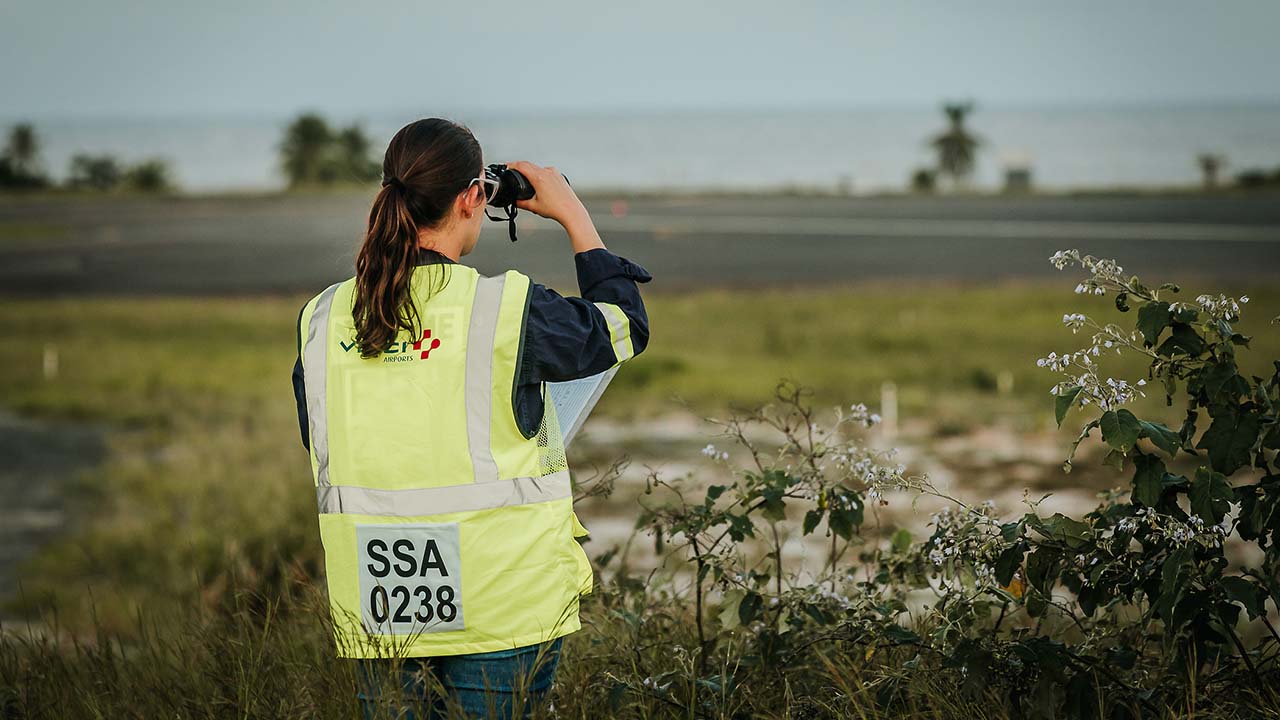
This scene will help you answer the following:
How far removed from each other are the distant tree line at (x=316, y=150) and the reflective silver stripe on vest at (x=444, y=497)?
2337 inches

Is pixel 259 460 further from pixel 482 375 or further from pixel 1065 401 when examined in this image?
pixel 1065 401

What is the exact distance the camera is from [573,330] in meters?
2.41

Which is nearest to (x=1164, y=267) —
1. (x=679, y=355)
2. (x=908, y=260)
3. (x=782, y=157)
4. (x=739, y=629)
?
(x=908, y=260)

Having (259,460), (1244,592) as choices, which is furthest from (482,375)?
(259,460)

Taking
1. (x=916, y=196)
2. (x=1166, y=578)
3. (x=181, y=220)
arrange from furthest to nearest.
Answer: (x=916, y=196) → (x=181, y=220) → (x=1166, y=578)

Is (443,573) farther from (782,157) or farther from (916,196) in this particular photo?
(782,157)

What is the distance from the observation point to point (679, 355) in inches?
789

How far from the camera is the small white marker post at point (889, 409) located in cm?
1478

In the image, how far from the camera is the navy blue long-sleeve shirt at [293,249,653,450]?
240 cm

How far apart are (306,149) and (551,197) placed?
2679 inches

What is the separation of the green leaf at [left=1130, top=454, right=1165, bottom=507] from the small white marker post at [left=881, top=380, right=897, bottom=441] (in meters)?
11.6

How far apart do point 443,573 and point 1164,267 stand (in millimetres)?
31238

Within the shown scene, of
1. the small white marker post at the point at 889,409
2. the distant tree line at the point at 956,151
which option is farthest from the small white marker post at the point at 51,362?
the distant tree line at the point at 956,151

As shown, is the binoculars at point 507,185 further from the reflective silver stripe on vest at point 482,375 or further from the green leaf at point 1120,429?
the green leaf at point 1120,429
